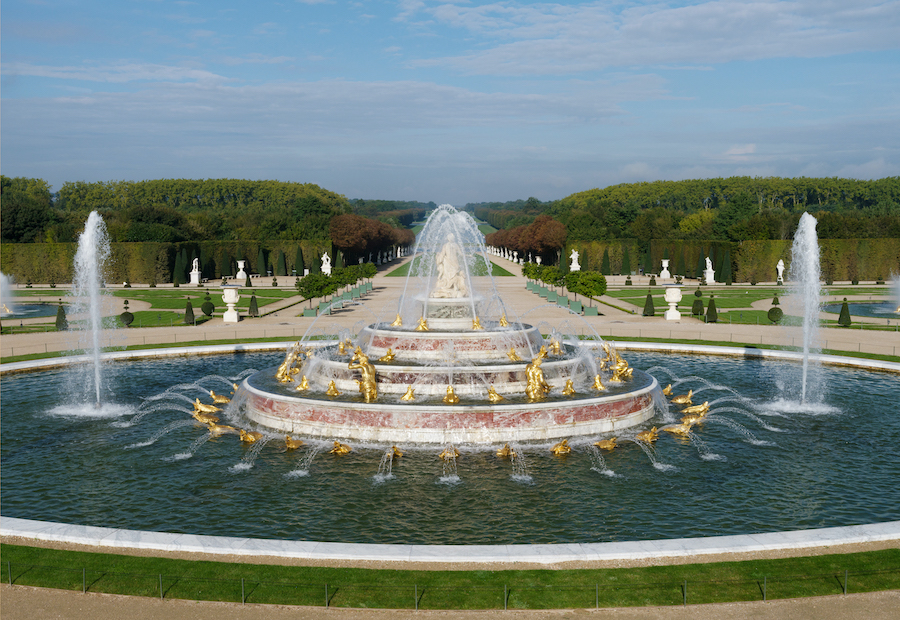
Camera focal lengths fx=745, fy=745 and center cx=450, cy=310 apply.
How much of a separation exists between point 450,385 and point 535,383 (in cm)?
273

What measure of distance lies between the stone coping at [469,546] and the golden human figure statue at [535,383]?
9.20m

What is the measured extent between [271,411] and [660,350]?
2276cm

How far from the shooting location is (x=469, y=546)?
566 inches

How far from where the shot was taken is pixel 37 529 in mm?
15312

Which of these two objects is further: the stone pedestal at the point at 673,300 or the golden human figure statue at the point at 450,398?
the stone pedestal at the point at 673,300

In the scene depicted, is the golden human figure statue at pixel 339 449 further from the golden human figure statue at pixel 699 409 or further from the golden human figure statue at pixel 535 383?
the golden human figure statue at pixel 699 409

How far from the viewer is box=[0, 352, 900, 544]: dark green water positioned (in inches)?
635

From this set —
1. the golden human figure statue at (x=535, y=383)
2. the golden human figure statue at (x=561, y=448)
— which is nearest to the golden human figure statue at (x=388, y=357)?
the golden human figure statue at (x=535, y=383)

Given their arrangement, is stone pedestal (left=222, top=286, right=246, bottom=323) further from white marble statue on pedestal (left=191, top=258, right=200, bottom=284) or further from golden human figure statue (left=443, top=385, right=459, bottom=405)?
white marble statue on pedestal (left=191, top=258, right=200, bottom=284)

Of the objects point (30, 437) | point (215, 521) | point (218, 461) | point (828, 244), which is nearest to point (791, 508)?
point (215, 521)

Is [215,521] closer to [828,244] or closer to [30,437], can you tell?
[30,437]

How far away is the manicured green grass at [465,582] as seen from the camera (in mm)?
12383

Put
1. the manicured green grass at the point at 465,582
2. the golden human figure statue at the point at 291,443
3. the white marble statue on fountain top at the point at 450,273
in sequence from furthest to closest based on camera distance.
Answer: the white marble statue on fountain top at the point at 450,273 < the golden human figure statue at the point at 291,443 < the manicured green grass at the point at 465,582

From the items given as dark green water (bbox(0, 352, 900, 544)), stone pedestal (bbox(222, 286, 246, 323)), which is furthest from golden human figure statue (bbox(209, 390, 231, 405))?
stone pedestal (bbox(222, 286, 246, 323))
